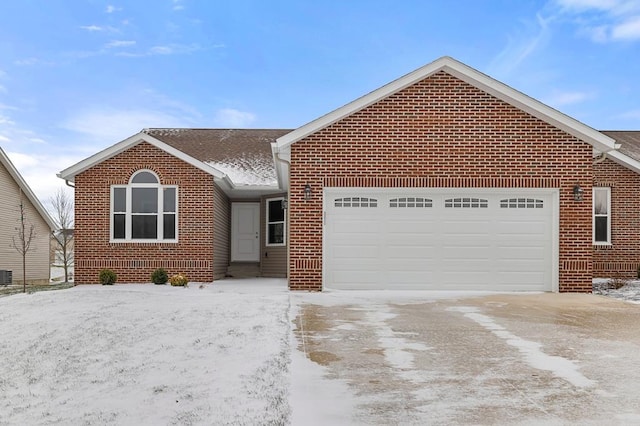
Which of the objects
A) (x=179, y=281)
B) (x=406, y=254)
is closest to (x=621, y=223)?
(x=406, y=254)

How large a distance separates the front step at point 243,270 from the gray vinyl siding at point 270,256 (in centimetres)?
49

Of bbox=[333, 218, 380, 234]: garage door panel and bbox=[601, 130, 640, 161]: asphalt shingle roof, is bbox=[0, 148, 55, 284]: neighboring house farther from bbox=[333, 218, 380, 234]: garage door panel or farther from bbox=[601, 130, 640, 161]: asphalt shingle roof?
bbox=[601, 130, 640, 161]: asphalt shingle roof

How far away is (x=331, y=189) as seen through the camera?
12984mm

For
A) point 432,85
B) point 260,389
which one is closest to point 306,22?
point 432,85

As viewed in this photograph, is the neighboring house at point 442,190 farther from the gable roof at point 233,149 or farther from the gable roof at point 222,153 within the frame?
the gable roof at point 233,149

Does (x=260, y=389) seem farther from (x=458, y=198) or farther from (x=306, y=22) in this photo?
(x=306, y=22)

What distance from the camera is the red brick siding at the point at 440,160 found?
12.9 meters

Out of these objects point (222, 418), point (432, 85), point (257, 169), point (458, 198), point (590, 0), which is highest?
point (590, 0)

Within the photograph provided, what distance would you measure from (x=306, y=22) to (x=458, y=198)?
8.21 meters

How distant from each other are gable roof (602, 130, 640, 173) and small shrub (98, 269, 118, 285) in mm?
14318

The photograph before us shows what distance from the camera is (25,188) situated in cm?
2359

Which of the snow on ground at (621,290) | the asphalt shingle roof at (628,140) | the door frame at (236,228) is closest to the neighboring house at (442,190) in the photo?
the snow on ground at (621,290)

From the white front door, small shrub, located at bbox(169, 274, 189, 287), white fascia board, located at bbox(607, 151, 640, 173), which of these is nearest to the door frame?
the white front door

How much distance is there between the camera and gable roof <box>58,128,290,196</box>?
52.0 feet
